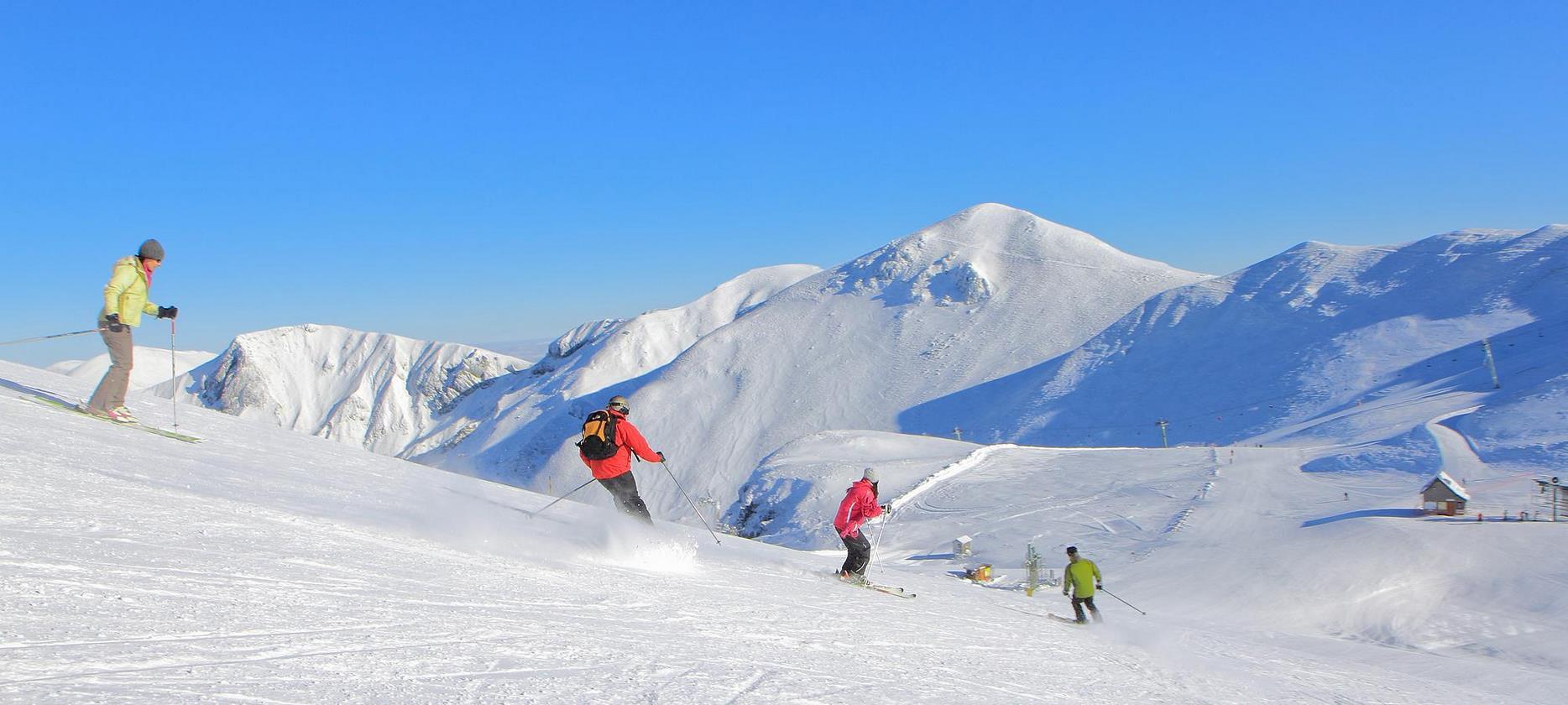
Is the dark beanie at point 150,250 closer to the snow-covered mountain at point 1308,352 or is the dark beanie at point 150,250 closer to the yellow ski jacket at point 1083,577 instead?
the yellow ski jacket at point 1083,577

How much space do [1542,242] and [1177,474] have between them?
75350 mm

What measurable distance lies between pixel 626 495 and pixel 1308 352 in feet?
292

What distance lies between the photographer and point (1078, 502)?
36969 millimetres


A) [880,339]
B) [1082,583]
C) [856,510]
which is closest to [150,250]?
[856,510]

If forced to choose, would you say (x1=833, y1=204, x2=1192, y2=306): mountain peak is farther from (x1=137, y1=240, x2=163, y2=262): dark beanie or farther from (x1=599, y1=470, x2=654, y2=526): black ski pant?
(x1=137, y1=240, x2=163, y2=262): dark beanie

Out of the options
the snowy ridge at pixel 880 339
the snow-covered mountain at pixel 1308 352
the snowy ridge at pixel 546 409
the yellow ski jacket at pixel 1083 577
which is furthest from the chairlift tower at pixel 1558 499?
the snowy ridge at pixel 546 409

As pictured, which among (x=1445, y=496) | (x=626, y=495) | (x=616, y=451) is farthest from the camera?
(x=1445, y=496)

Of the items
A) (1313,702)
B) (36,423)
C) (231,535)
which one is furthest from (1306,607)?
(36,423)

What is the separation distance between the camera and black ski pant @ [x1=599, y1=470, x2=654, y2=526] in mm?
11062

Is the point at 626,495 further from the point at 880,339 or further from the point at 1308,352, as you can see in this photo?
the point at 880,339

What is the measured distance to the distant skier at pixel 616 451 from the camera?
10.9m

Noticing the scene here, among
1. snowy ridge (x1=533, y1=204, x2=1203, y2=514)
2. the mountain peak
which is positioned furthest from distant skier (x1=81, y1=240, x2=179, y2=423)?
the mountain peak

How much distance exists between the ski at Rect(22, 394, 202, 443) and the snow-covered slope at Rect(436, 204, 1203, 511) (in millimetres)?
73415

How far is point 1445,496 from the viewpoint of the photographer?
87.2 ft
